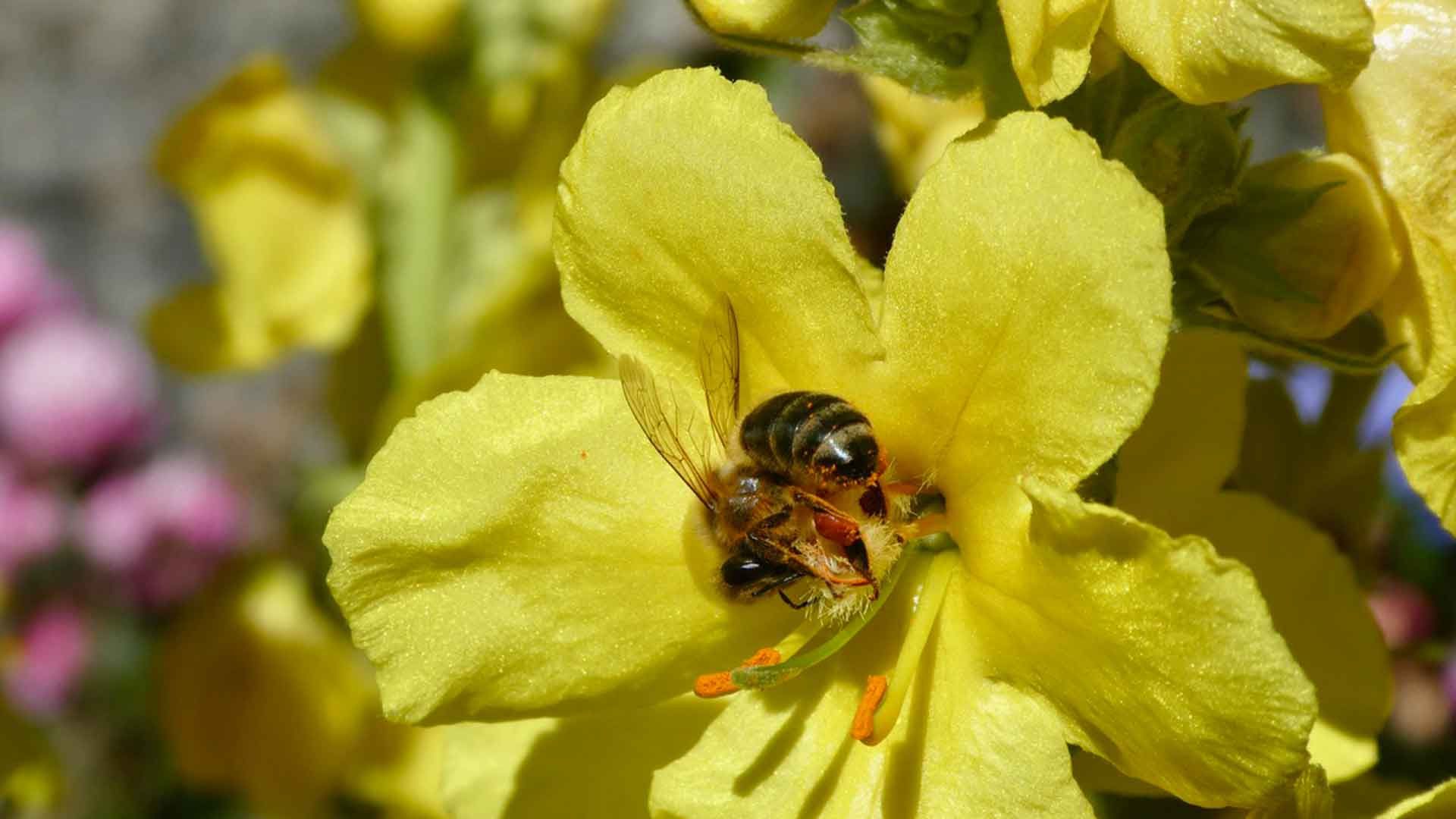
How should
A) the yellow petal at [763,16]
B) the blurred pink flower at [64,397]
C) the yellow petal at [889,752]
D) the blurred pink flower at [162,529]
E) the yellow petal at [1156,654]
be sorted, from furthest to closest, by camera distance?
the blurred pink flower at [64,397] → the blurred pink flower at [162,529] → the yellow petal at [763,16] → the yellow petal at [889,752] → the yellow petal at [1156,654]

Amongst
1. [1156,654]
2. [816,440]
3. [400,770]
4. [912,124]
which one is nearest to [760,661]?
[816,440]

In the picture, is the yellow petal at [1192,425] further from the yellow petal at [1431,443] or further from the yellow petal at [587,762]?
the yellow petal at [587,762]

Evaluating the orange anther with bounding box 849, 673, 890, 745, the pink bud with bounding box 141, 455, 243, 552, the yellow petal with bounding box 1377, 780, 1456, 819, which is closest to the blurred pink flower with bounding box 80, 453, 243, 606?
the pink bud with bounding box 141, 455, 243, 552

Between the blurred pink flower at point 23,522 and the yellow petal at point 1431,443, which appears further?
the blurred pink flower at point 23,522

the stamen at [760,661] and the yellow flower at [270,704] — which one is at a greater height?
the stamen at [760,661]

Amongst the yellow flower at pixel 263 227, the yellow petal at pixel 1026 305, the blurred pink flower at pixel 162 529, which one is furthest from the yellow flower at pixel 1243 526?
the blurred pink flower at pixel 162 529

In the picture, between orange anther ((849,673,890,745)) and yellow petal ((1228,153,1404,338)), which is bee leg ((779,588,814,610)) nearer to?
orange anther ((849,673,890,745))

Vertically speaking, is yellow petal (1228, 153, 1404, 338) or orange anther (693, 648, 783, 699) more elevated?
yellow petal (1228, 153, 1404, 338)
